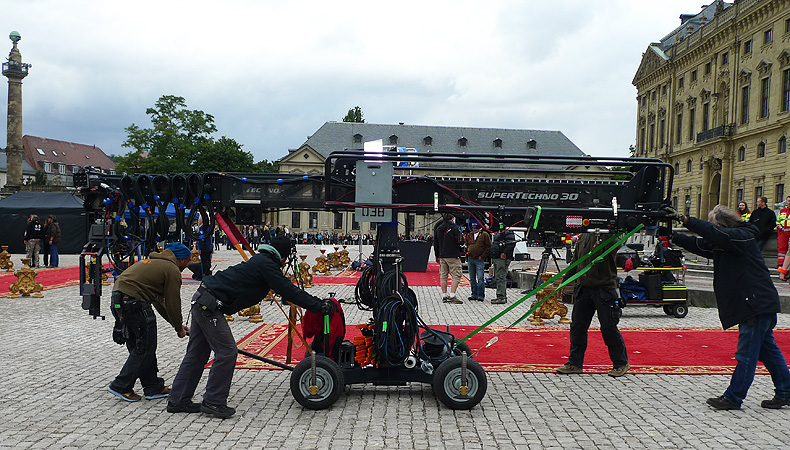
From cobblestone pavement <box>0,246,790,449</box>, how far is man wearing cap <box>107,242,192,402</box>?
8.7 inches

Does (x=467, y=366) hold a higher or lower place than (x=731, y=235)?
lower

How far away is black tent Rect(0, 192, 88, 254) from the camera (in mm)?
30234

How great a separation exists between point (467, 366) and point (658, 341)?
5.00 m

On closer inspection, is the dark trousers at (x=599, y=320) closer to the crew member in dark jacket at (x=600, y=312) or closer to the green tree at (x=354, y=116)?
the crew member in dark jacket at (x=600, y=312)

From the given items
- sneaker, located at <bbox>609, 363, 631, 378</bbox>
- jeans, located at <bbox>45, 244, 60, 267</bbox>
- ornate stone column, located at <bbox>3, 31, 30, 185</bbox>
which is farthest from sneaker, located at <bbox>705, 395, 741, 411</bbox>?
ornate stone column, located at <bbox>3, 31, 30, 185</bbox>

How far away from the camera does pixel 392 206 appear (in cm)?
584

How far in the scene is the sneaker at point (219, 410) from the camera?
5516 mm

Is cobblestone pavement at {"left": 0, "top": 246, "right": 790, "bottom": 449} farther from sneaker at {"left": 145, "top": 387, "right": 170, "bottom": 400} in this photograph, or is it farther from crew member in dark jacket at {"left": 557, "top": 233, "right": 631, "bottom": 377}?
crew member in dark jacket at {"left": 557, "top": 233, "right": 631, "bottom": 377}

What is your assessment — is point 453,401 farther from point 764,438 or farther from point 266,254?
point 764,438

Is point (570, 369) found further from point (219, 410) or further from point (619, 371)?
point (219, 410)

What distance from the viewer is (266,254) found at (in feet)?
18.6

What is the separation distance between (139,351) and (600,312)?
533cm

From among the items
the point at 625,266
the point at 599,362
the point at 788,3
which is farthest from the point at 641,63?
the point at 599,362

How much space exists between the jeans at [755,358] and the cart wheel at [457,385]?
2.54 metres
